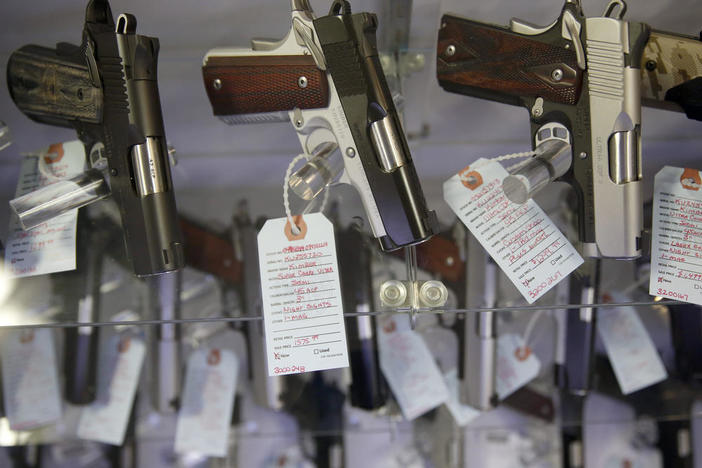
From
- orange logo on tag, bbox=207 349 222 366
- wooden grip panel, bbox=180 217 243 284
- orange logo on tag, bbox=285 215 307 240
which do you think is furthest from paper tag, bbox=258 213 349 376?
orange logo on tag, bbox=207 349 222 366

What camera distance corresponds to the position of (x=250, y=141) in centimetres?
108

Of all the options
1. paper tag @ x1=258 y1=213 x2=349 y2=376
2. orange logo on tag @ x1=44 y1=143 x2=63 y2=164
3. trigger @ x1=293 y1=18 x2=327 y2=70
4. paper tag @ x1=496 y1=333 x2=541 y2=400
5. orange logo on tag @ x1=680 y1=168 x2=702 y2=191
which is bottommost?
paper tag @ x1=496 y1=333 x2=541 y2=400

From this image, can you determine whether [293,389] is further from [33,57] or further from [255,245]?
[33,57]

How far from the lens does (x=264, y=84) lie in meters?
0.79

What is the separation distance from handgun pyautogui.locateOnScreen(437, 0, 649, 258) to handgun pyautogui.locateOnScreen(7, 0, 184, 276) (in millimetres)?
478

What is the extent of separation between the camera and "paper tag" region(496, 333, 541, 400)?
3.55 feet

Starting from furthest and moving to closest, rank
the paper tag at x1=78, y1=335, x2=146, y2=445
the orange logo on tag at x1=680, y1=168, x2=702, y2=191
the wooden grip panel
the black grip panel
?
the paper tag at x1=78, y1=335, x2=146, y2=445 → the wooden grip panel → the orange logo on tag at x1=680, y1=168, x2=702, y2=191 → the black grip panel

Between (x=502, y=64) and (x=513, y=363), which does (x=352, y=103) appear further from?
(x=513, y=363)

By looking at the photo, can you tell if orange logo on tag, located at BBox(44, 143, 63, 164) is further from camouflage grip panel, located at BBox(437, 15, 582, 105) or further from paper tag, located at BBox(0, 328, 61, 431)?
camouflage grip panel, located at BBox(437, 15, 582, 105)

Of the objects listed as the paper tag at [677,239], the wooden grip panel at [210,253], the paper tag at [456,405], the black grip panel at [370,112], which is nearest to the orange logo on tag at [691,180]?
the paper tag at [677,239]

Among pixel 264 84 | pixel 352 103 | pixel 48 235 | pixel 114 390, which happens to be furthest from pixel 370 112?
pixel 114 390

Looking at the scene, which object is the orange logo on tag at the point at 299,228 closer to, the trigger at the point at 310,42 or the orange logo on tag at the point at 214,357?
the trigger at the point at 310,42

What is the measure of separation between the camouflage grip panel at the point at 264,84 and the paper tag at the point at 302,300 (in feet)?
0.57

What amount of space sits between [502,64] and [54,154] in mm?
729
